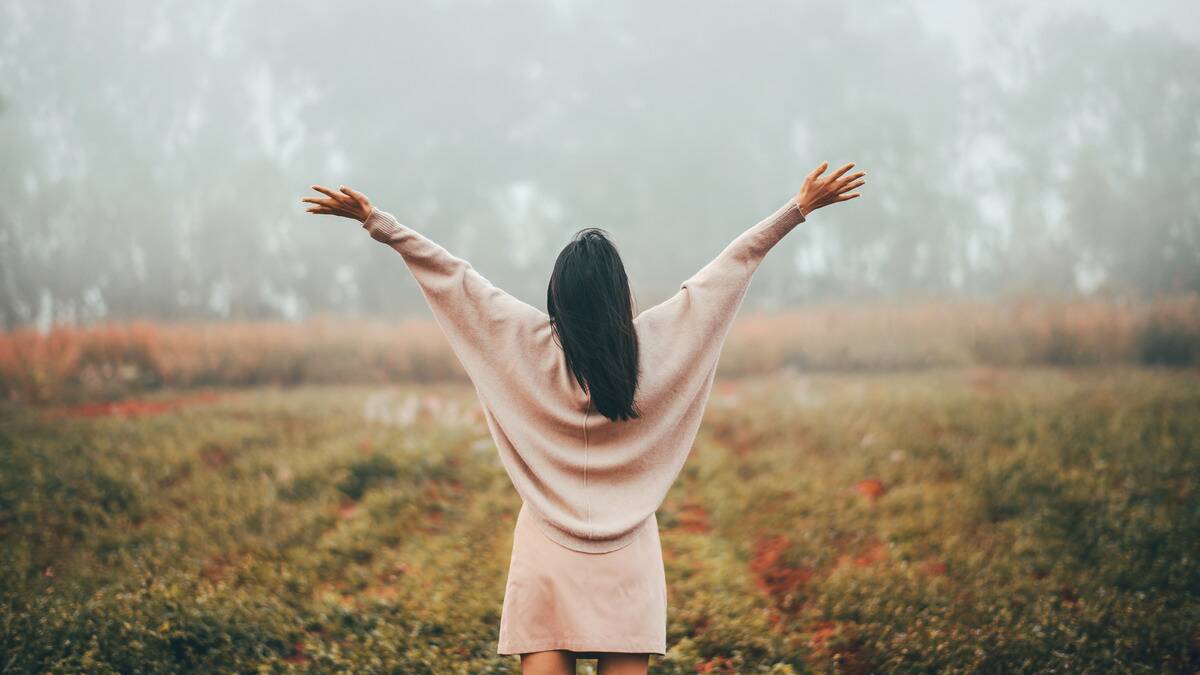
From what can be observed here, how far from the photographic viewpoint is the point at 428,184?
54.1 ft

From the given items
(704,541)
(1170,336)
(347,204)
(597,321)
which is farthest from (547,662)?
(1170,336)

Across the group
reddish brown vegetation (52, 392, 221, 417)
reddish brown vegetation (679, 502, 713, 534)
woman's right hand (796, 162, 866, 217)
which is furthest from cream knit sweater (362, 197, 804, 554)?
reddish brown vegetation (52, 392, 221, 417)

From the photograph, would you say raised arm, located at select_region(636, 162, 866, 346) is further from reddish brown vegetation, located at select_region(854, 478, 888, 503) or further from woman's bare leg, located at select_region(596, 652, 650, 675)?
reddish brown vegetation, located at select_region(854, 478, 888, 503)

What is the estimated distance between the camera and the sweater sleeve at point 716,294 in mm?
2428

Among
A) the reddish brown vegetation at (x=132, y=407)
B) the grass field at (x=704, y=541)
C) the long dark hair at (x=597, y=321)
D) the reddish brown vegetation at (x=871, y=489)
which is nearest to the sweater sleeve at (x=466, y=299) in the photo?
the long dark hair at (x=597, y=321)

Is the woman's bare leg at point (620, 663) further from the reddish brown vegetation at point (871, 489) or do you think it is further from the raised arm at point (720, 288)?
the reddish brown vegetation at point (871, 489)

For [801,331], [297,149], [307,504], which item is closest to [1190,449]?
[307,504]

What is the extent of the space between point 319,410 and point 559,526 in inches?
381

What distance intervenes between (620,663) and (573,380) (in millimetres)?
775

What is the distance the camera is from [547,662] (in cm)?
225

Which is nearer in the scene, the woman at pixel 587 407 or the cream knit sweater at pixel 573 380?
the woman at pixel 587 407

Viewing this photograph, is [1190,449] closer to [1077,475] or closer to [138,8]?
[1077,475]

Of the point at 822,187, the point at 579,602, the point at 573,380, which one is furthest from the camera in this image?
the point at 822,187

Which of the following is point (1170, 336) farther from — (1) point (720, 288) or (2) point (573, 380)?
(2) point (573, 380)
